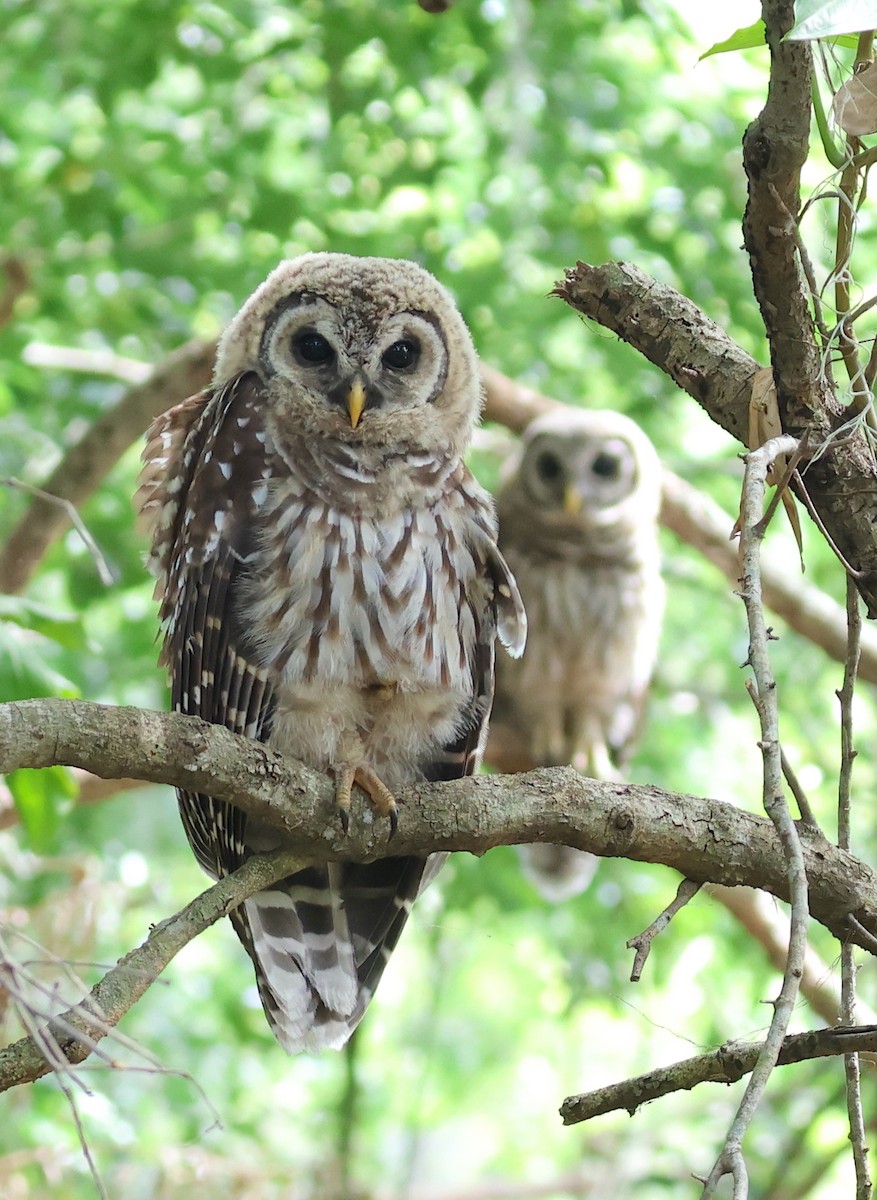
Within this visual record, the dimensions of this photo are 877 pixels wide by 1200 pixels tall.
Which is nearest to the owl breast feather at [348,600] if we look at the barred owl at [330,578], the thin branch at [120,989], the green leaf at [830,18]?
the barred owl at [330,578]

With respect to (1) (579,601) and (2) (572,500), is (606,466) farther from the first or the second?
(1) (579,601)

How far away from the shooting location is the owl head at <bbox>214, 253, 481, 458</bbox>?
2666 mm

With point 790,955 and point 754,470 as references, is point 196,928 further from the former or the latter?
point 754,470

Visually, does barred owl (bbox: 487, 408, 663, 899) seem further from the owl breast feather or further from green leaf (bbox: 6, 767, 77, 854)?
green leaf (bbox: 6, 767, 77, 854)

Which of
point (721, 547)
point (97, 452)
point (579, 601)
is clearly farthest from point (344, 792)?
point (579, 601)

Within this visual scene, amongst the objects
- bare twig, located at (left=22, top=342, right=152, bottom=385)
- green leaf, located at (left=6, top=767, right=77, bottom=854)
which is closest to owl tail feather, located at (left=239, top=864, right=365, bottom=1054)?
green leaf, located at (left=6, top=767, right=77, bottom=854)

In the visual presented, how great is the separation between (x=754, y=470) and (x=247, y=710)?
1.23 meters

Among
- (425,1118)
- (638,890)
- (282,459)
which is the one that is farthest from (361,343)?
(425,1118)

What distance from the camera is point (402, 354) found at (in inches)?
111

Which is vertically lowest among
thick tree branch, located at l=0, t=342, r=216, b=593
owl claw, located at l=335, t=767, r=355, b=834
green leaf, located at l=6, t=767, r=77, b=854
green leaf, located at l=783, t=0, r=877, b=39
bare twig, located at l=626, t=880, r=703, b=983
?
bare twig, located at l=626, t=880, r=703, b=983

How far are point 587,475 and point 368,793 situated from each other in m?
3.15

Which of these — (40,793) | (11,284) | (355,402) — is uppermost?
(11,284)

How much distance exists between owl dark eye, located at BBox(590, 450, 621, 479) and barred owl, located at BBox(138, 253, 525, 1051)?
7.46 feet

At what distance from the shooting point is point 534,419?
4.91m
